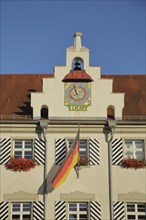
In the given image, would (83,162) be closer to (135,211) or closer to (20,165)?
(20,165)

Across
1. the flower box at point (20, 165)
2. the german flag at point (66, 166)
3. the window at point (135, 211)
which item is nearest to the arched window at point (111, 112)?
the german flag at point (66, 166)

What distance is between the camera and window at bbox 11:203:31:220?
736 inches

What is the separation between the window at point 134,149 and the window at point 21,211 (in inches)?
204

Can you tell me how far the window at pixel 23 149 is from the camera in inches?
772

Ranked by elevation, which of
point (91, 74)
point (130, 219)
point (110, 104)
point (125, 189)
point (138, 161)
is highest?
point (91, 74)

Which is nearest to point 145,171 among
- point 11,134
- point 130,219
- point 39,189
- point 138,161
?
point 138,161

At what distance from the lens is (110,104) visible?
65.5 feet

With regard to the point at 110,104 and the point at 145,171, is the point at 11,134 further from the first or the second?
the point at 145,171

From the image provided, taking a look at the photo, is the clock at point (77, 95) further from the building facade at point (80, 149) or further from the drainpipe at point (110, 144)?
the drainpipe at point (110, 144)

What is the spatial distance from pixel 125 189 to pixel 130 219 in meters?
1.33

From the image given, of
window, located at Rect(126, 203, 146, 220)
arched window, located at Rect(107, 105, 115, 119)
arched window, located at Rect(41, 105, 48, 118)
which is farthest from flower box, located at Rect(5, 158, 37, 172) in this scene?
window, located at Rect(126, 203, 146, 220)

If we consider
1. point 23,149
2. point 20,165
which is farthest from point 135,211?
point 23,149

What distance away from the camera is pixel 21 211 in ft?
61.6

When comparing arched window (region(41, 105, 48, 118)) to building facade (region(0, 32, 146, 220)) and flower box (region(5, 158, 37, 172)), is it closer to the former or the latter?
building facade (region(0, 32, 146, 220))
